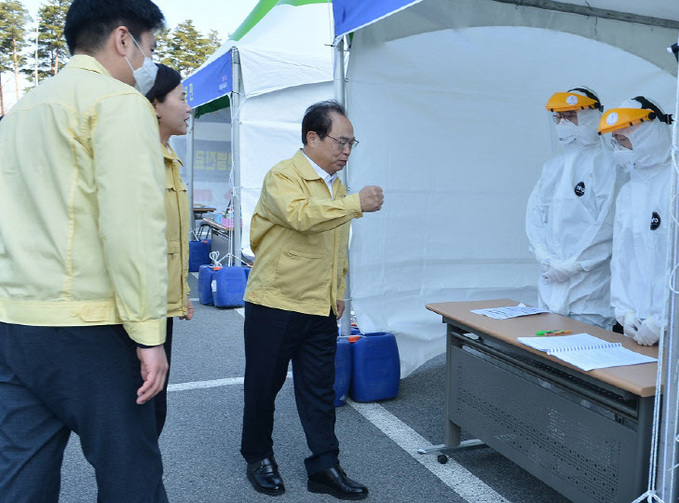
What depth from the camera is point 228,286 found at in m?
6.13

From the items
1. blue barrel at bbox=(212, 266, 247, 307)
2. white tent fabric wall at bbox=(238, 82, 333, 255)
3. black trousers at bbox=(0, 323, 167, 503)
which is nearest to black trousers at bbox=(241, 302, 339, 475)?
black trousers at bbox=(0, 323, 167, 503)

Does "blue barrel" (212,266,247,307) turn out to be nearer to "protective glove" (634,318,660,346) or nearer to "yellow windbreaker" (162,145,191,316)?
"yellow windbreaker" (162,145,191,316)

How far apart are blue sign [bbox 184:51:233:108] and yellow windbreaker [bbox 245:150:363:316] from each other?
4.11 m

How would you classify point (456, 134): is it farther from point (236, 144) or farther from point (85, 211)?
point (85, 211)

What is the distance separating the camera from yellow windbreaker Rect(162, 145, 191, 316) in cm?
220

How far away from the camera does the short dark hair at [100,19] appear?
4.39 feet

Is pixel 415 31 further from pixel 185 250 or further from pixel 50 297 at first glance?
pixel 50 297

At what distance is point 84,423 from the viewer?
4.23 ft

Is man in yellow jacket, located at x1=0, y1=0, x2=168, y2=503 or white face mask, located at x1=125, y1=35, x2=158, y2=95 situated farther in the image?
white face mask, located at x1=125, y1=35, x2=158, y2=95

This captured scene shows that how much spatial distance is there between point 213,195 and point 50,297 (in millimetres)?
9703

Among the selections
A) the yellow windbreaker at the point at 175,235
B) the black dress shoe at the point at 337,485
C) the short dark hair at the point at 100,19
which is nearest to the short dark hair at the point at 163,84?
the yellow windbreaker at the point at 175,235

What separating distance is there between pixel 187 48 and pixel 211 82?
20.7 metres

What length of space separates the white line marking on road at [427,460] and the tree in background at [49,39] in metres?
24.4

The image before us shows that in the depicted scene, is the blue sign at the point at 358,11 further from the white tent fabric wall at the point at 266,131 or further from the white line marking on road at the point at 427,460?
the white tent fabric wall at the point at 266,131
